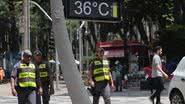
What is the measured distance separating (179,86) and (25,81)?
4978 millimetres

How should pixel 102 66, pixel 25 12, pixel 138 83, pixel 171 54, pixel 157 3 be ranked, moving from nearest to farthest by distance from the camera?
pixel 102 66 → pixel 25 12 → pixel 138 83 → pixel 157 3 → pixel 171 54

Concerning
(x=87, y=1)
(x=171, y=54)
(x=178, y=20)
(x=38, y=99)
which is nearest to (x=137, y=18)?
(x=171, y=54)

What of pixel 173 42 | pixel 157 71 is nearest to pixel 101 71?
pixel 157 71

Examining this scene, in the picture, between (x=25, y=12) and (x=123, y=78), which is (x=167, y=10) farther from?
(x=25, y=12)

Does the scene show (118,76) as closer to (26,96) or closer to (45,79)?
(45,79)

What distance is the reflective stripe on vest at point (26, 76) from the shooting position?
36.4ft

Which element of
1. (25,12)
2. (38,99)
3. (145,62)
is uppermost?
(25,12)

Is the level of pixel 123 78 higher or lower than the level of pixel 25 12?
lower

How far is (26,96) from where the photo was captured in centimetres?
1107

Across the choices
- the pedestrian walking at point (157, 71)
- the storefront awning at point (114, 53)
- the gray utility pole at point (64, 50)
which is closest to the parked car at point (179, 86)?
the pedestrian walking at point (157, 71)

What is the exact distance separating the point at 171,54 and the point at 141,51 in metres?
6.03

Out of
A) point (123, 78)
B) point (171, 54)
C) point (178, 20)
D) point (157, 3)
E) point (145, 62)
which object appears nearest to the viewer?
point (123, 78)

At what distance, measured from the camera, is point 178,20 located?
3525 cm

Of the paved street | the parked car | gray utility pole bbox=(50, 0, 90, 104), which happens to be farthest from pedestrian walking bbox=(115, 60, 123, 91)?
gray utility pole bbox=(50, 0, 90, 104)
